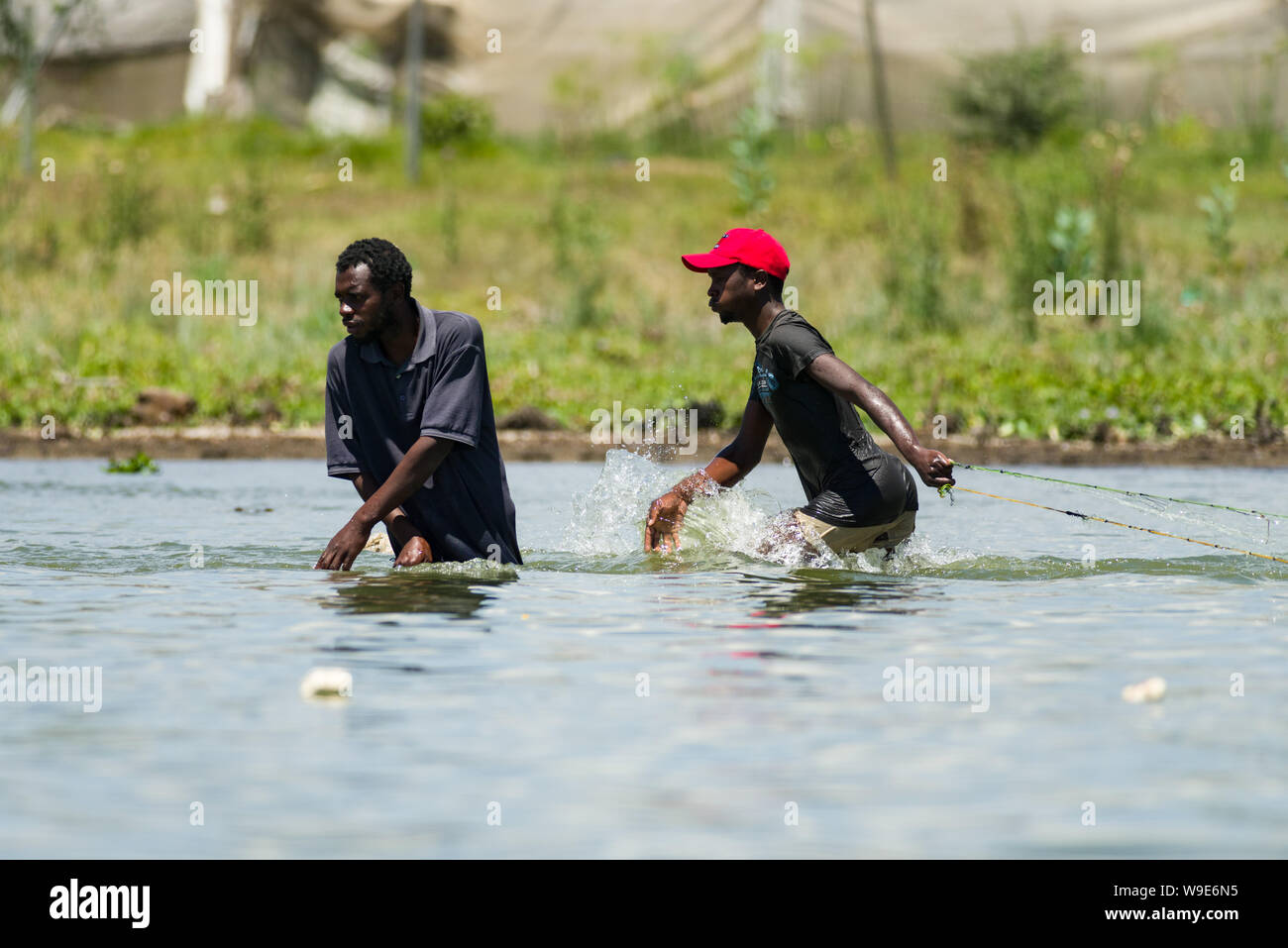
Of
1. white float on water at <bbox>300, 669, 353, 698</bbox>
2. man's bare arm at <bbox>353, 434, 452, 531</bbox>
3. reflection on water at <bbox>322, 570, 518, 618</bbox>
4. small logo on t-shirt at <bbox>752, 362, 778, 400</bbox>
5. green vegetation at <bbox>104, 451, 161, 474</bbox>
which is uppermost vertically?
small logo on t-shirt at <bbox>752, 362, 778, 400</bbox>

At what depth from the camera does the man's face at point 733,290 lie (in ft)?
27.6

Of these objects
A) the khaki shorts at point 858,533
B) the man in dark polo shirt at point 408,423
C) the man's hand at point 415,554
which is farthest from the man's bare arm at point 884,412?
the man's hand at point 415,554

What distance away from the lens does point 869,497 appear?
335 inches

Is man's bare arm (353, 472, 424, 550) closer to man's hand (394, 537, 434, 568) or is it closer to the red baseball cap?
man's hand (394, 537, 434, 568)

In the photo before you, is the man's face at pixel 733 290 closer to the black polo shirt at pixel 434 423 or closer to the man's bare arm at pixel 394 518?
the black polo shirt at pixel 434 423

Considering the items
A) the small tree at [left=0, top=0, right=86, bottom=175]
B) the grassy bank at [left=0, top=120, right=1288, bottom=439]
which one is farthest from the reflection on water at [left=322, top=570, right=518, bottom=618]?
the small tree at [left=0, top=0, right=86, bottom=175]

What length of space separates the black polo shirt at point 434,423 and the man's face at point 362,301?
0.61 feet

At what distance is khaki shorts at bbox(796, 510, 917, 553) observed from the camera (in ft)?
28.2

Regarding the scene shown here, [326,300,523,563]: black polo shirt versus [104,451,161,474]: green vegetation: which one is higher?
[326,300,523,563]: black polo shirt

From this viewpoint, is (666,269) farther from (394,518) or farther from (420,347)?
(420,347)

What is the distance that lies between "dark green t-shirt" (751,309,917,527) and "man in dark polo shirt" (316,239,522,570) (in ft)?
4.08

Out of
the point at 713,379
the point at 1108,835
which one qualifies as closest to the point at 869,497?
the point at 1108,835

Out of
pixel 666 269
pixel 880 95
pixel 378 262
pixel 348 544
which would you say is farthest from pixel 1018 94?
pixel 348 544
